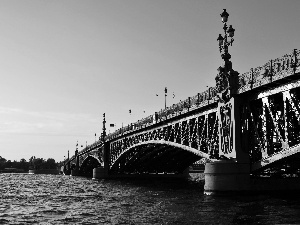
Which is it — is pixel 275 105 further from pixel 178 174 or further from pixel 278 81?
pixel 178 174

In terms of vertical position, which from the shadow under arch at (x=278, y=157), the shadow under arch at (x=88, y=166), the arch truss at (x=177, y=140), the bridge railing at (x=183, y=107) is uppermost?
the bridge railing at (x=183, y=107)

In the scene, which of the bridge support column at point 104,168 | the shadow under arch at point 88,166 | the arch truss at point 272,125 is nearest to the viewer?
the arch truss at point 272,125

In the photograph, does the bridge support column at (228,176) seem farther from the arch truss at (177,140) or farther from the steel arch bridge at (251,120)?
the arch truss at (177,140)

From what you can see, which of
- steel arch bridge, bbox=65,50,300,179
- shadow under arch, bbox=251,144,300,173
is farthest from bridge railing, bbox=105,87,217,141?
shadow under arch, bbox=251,144,300,173

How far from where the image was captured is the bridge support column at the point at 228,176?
2838 centimetres

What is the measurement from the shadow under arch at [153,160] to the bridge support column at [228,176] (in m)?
28.3

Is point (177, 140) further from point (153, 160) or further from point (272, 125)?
point (153, 160)

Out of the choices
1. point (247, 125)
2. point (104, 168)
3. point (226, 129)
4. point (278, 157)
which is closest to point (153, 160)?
point (104, 168)

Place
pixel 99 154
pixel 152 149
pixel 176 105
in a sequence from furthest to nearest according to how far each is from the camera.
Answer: pixel 99 154 < pixel 152 149 < pixel 176 105

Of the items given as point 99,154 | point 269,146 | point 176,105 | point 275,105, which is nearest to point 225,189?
point 269,146

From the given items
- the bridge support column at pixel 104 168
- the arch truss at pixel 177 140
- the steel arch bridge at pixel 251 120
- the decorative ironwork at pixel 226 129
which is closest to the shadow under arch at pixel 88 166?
the bridge support column at pixel 104 168

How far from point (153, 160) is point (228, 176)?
135 feet

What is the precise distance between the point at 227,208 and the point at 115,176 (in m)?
59.5

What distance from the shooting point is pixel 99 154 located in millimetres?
91250
